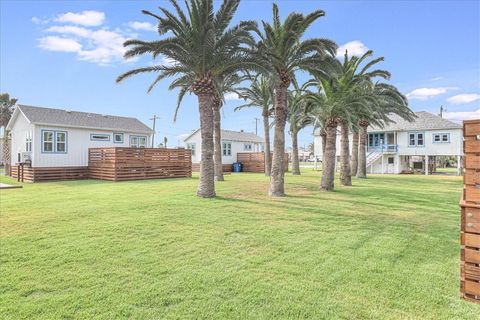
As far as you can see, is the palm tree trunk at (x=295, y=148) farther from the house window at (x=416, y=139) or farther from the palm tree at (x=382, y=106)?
the house window at (x=416, y=139)

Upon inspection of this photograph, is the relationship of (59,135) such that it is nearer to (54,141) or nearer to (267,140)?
(54,141)

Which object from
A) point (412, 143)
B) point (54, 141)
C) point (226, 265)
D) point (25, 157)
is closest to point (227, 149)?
point (54, 141)

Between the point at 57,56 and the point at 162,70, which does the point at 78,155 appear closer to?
the point at 57,56

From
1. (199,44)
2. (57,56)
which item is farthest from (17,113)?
(199,44)

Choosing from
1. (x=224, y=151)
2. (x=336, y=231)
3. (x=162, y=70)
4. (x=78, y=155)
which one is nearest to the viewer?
(x=336, y=231)

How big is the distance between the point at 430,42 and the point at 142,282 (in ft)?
54.7

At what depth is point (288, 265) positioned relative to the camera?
4.65 meters

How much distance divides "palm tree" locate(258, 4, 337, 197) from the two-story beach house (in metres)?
20.2

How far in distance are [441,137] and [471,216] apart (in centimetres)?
3216

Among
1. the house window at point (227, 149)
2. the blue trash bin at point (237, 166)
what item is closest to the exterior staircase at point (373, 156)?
the blue trash bin at point (237, 166)

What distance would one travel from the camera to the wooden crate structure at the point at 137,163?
61.8 ft

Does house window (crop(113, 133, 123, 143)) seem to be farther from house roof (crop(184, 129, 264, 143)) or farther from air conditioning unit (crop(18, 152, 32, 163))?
house roof (crop(184, 129, 264, 143))

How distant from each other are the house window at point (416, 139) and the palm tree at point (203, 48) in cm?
2687

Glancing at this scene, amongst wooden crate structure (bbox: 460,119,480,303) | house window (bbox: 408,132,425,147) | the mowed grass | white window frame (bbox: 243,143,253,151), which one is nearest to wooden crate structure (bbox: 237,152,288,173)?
white window frame (bbox: 243,143,253,151)
